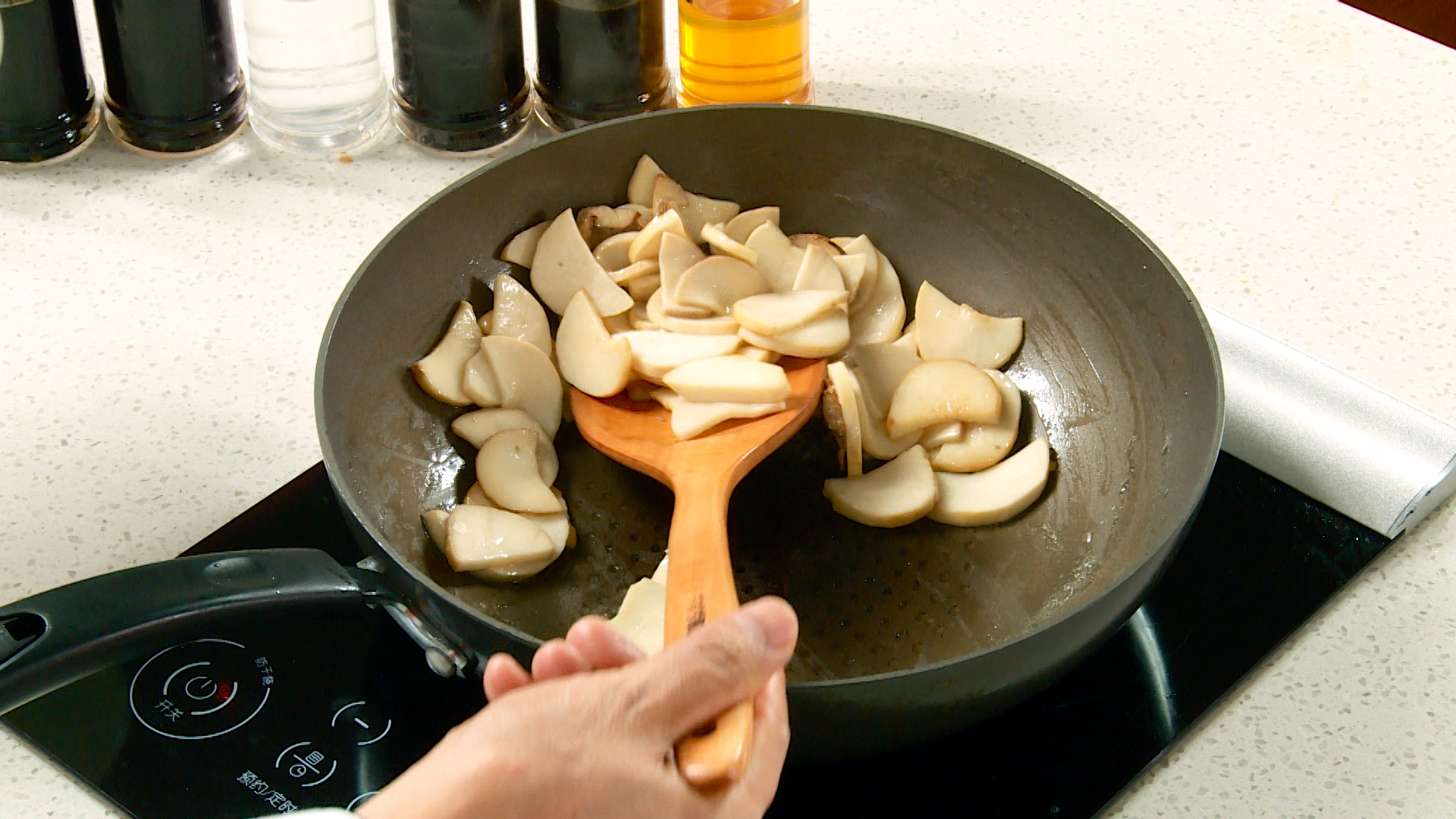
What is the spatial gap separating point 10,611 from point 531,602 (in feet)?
0.82

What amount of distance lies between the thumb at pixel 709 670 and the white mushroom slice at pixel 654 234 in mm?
393

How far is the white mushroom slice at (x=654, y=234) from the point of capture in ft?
2.45

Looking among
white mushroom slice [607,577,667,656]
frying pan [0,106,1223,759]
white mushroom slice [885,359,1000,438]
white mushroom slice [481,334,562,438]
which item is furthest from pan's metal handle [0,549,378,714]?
white mushroom slice [885,359,1000,438]

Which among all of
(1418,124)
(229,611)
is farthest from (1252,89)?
(229,611)

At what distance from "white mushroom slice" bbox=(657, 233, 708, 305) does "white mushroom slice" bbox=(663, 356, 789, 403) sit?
0.06 meters

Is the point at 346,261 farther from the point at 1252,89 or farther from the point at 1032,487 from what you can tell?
the point at 1252,89

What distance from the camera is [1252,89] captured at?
38.7 inches

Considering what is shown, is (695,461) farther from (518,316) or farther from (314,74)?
(314,74)

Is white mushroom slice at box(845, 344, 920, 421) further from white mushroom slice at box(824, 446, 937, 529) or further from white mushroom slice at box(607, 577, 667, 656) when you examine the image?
white mushroom slice at box(607, 577, 667, 656)

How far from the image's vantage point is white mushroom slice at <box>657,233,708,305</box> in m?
0.74

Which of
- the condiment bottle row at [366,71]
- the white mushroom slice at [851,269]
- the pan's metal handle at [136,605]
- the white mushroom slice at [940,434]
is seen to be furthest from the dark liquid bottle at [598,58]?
the pan's metal handle at [136,605]

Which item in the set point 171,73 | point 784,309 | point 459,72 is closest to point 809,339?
point 784,309

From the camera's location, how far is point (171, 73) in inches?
33.4

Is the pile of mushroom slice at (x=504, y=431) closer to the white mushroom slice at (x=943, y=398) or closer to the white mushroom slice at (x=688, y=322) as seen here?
the white mushroom slice at (x=688, y=322)
